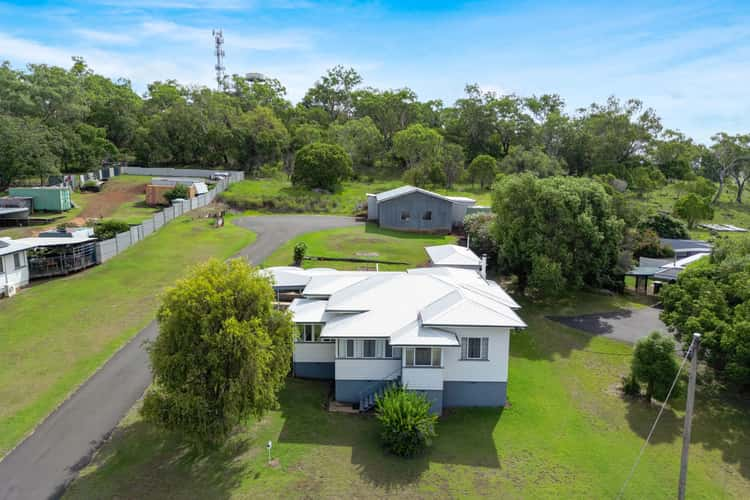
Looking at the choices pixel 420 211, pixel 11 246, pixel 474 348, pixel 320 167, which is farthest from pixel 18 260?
pixel 320 167

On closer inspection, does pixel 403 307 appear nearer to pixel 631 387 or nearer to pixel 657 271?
pixel 631 387

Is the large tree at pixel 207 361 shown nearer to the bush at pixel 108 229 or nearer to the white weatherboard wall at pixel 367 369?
the white weatherboard wall at pixel 367 369

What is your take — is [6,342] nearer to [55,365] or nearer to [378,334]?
[55,365]

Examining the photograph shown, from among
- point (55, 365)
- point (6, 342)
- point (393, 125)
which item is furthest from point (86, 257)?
point (393, 125)

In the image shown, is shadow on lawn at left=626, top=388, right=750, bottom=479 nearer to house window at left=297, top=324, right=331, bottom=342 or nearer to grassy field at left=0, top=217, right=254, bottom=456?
house window at left=297, top=324, right=331, bottom=342

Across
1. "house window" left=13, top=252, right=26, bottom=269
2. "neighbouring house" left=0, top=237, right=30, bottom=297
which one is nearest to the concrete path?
"neighbouring house" left=0, top=237, right=30, bottom=297
